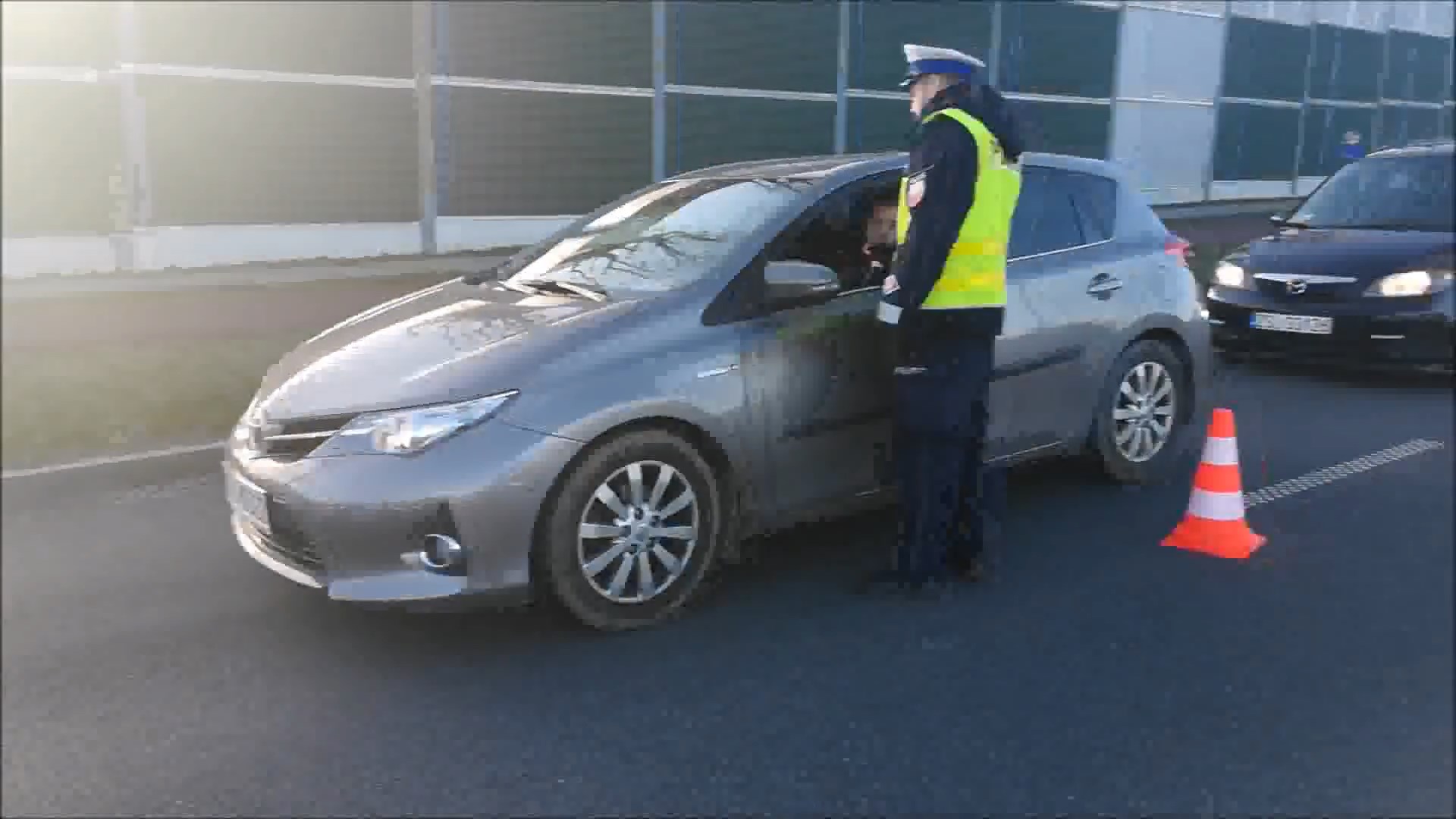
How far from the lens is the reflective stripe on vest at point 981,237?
4.26 m

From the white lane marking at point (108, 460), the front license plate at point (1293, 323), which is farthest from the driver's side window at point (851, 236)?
the front license plate at point (1293, 323)

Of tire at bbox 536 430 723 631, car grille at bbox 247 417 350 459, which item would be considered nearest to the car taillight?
tire at bbox 536 430 723 631

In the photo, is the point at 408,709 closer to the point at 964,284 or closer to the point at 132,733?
the point at 132,733

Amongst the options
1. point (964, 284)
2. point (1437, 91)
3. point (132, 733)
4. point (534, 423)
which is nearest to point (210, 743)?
point (132, 733)

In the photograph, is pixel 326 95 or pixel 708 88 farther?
pixel 708 88

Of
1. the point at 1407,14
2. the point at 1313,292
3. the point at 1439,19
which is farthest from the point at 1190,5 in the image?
the point at 1313,292

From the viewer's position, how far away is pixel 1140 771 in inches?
126

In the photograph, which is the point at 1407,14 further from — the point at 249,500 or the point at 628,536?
the point at 249,500

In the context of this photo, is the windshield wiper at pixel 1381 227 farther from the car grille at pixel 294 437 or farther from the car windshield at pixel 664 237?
the car grille at pixel 294 437

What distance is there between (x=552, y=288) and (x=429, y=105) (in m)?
13.3

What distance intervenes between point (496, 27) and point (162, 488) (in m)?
12.7

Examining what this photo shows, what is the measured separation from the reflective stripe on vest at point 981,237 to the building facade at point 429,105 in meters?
4.74

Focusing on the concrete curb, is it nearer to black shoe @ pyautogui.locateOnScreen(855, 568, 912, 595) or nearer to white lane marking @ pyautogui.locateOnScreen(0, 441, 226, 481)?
white lane marking @ pyautogui.locateOnScreen(0, 441, 226, 481)

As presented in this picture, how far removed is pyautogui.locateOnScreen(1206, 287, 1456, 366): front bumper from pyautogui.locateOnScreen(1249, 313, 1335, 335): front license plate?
2 cm
